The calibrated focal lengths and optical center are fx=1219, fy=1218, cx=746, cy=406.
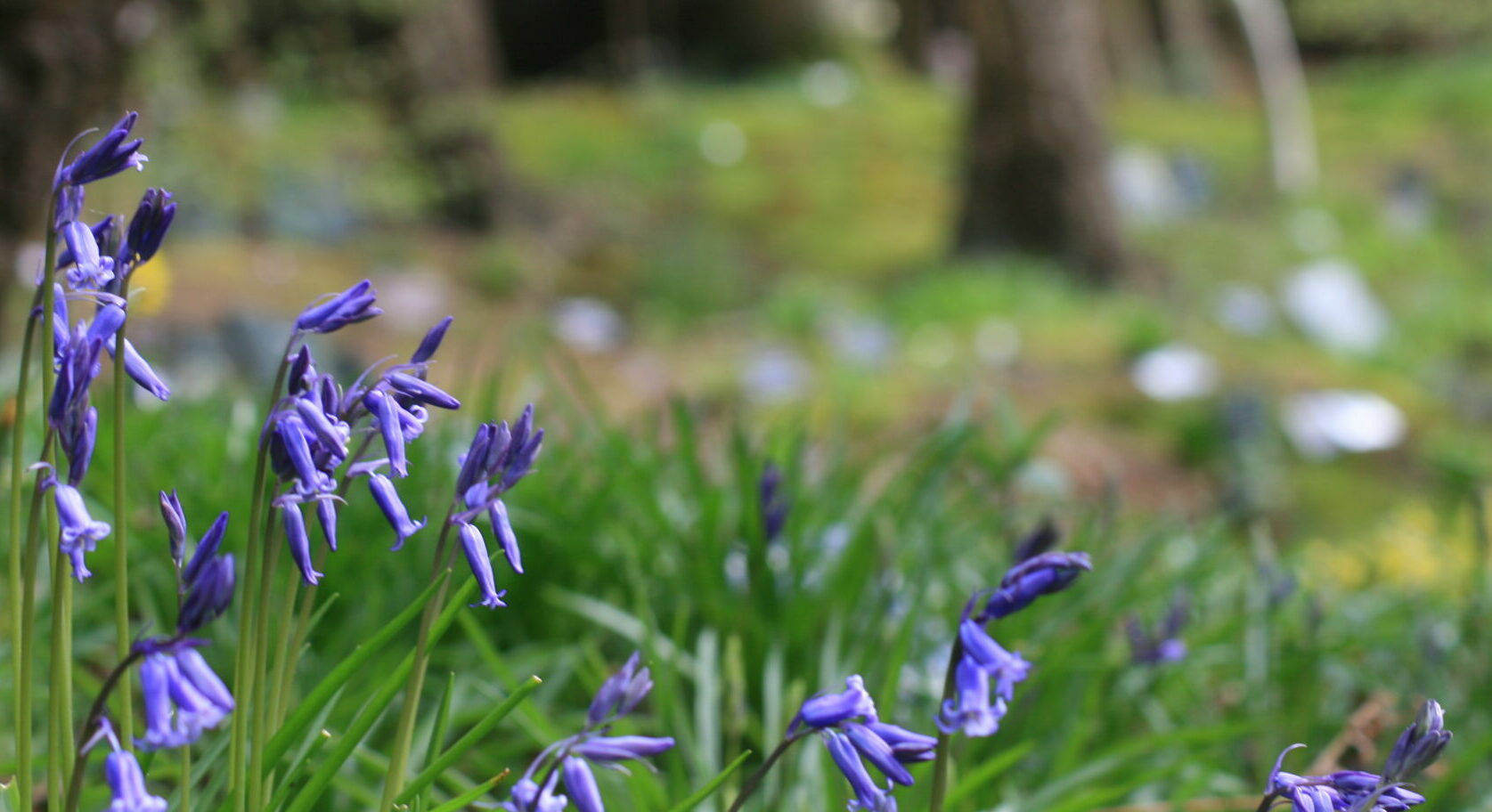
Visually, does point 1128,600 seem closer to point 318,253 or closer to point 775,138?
point 318,253

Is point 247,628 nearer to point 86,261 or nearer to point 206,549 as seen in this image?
point 206,549

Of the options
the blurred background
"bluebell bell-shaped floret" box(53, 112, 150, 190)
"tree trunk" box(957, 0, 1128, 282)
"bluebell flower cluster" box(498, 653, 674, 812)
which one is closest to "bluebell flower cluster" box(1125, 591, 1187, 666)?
the blurred background

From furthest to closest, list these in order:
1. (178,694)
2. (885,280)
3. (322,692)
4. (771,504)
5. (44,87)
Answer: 1. (885,280)
2. (44,87)
3. (771,504)
4. (322,692)
5. (178,694)

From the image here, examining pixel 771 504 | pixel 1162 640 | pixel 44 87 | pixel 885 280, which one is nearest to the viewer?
pixel 771 504

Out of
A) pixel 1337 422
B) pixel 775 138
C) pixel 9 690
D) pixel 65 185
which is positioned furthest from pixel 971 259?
pixel 65 185

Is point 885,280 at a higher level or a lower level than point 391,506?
lower

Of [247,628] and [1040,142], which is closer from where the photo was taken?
[247,628]

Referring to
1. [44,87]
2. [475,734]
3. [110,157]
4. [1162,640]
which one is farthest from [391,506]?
[44,87]

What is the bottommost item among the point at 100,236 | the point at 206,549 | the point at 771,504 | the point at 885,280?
the point at 885,280
